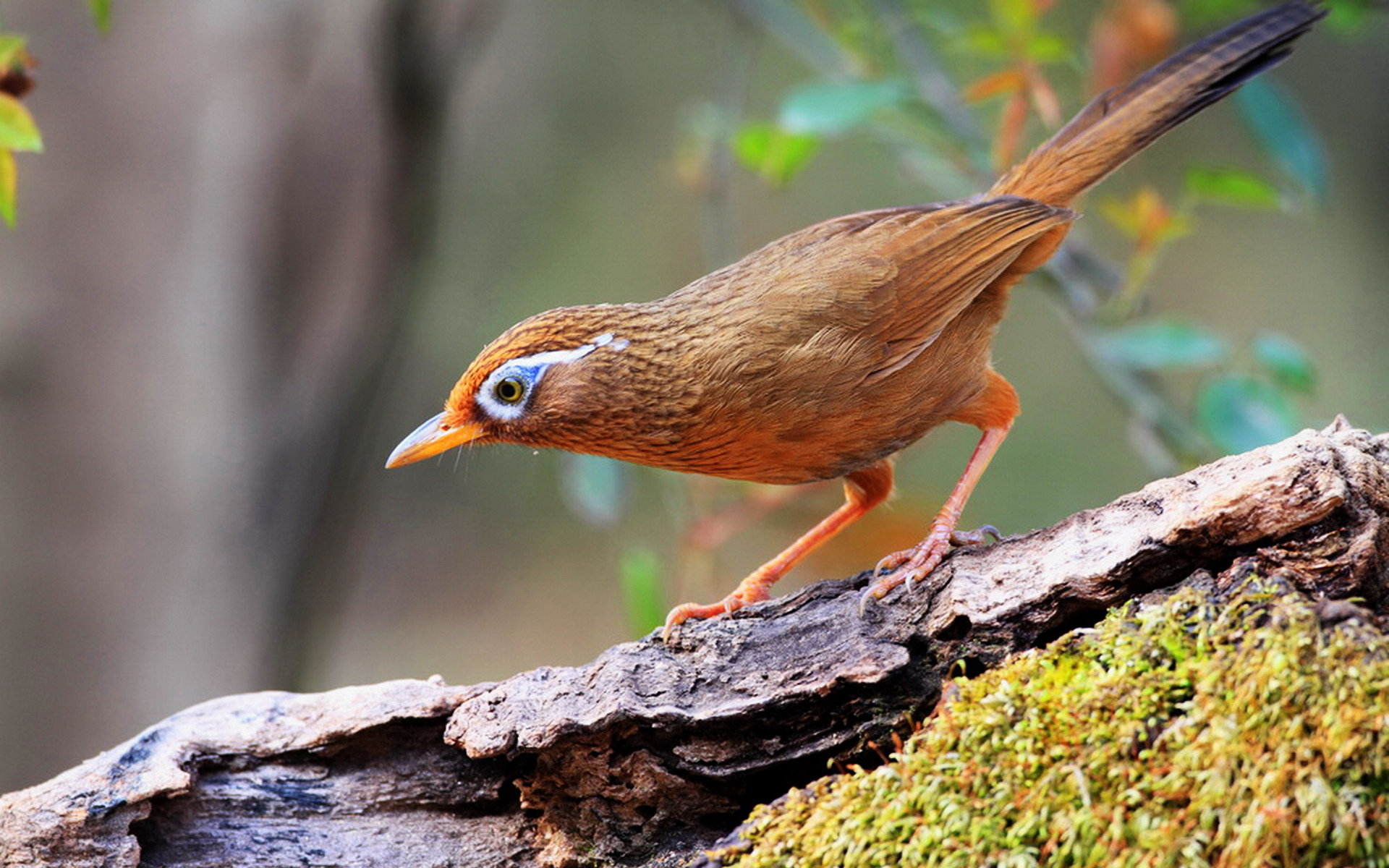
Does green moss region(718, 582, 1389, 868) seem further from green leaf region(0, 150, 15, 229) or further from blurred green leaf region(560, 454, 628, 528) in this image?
blurred green leaf region(560, 454, 628, 528)

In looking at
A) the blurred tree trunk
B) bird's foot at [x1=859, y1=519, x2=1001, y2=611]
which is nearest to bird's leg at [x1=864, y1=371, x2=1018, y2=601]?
bird's foot at [x1=859, y1=519, x2=1001, y2=611]

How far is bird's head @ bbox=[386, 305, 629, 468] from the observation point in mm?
3680

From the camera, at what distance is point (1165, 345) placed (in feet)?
15.4

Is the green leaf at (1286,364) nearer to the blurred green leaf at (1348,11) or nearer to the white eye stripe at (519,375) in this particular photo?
the blurred green leaf at (1348,11)

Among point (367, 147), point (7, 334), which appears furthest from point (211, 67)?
point (7, 334)

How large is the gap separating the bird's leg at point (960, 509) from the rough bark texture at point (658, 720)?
0.09 metres

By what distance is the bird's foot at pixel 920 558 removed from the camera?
3.01 metres

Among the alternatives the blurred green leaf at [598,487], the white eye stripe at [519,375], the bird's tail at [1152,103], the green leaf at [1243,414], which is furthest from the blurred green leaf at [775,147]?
the green leaf at [1243,414]

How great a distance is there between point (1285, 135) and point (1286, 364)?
97cm

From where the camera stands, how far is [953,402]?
160 inches

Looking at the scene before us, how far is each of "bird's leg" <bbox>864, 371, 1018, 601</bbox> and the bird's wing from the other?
379 mm

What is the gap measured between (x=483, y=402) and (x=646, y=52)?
9.04 metres

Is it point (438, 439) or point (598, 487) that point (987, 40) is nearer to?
point (598, 487)

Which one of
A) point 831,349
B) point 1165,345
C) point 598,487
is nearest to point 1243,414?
point 1165,345
